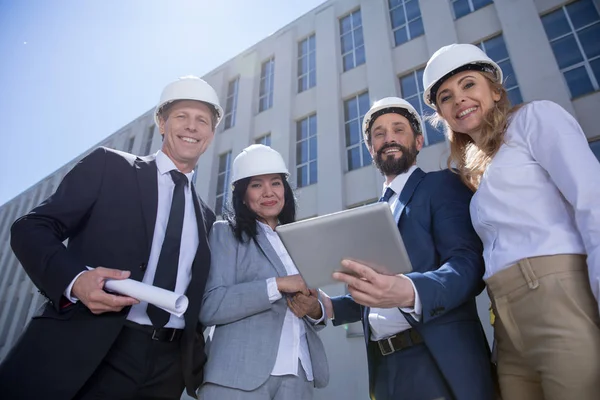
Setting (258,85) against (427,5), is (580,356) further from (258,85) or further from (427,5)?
(258,85)

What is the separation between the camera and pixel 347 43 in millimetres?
13414

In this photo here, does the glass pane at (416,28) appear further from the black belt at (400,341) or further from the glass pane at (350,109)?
the black belt at (400,341)

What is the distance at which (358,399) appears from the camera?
28.2 ft

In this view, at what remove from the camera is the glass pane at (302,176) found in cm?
1225

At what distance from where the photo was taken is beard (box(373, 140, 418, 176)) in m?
2.73

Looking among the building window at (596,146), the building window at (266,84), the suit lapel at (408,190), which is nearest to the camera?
the suit lapel at (408,190)

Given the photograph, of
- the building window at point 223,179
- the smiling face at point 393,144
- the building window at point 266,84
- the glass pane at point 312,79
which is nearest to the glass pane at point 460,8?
the glass pane at point 312,79

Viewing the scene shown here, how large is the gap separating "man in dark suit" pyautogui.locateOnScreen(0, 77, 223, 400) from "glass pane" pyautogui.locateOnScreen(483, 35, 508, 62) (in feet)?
32.3

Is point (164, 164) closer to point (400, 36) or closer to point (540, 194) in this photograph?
point (540, 194)

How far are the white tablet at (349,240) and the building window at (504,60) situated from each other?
913 cm

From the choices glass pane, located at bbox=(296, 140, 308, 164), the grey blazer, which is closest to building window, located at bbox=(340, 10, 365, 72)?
glass pane, located at bbox=(296, 140, 308, 164)

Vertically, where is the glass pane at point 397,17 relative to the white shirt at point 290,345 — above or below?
above

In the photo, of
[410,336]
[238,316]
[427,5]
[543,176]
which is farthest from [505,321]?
[427,5]

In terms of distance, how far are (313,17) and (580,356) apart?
51.9ft
